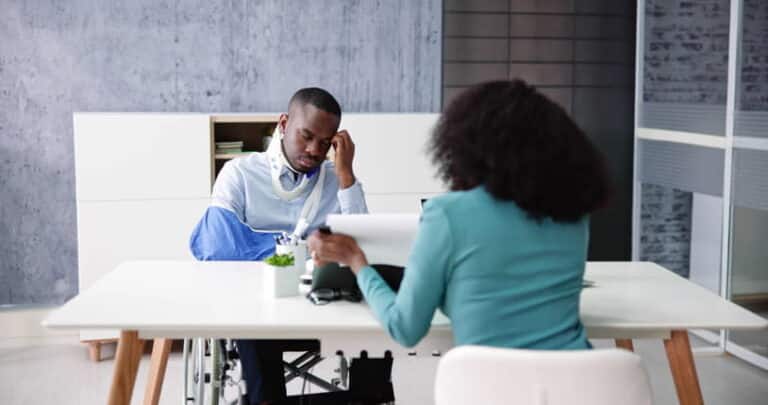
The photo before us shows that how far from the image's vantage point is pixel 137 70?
519 cm

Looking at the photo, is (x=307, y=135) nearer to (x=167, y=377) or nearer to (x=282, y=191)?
(x=282, y=191)

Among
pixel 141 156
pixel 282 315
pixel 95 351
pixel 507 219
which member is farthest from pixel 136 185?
pixel 507 219

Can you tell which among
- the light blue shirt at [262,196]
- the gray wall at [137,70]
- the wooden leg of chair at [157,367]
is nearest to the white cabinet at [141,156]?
the gray wall at [137,70]

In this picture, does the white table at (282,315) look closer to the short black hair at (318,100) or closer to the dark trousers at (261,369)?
the dark trousers at (261,369)

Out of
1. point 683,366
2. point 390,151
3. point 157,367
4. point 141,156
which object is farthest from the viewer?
point 390,151

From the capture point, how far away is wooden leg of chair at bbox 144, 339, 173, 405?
3.16 m

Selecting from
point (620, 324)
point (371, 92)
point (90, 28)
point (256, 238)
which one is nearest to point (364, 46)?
point (371, 92)

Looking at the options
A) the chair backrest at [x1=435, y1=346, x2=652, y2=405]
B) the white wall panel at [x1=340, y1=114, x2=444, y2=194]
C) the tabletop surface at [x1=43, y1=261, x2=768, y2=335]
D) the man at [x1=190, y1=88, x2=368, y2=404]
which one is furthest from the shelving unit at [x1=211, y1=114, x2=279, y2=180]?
the chair backrest at [x1=435, y1=346, x2=652, y2=405]

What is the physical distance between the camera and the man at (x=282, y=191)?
11.0 feet

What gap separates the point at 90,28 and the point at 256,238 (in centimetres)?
227

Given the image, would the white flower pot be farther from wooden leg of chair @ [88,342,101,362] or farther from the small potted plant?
wooden leg of chair @ [88,342,101,362]

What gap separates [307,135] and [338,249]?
0.98m

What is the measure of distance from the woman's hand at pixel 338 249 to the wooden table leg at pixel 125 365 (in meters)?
0.51

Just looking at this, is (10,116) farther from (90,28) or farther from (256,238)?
(256,238)
